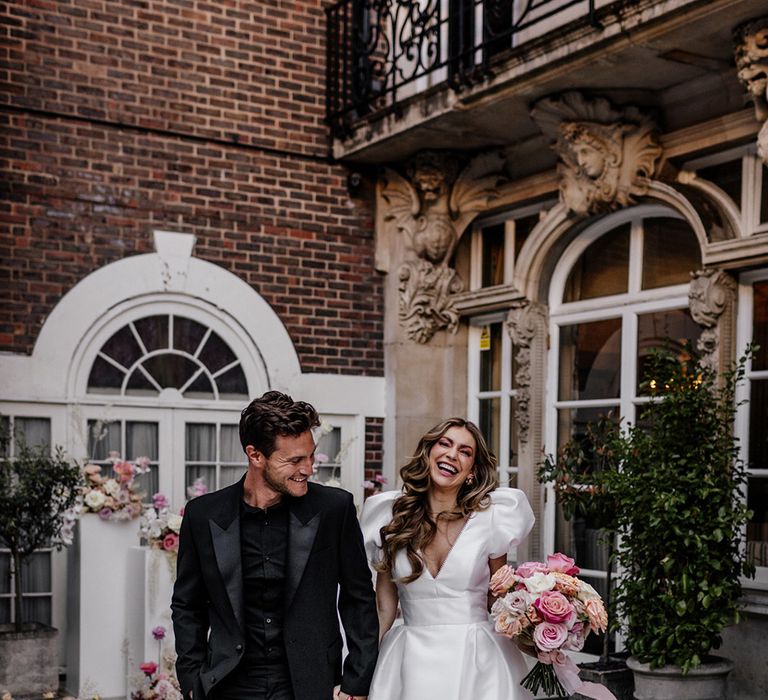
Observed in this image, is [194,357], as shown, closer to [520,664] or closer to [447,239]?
[447,239]

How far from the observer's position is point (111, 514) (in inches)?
280

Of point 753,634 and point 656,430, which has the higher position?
point 656,430

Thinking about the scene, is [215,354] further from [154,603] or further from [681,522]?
[681,522]

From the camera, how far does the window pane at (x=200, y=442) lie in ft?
27.5

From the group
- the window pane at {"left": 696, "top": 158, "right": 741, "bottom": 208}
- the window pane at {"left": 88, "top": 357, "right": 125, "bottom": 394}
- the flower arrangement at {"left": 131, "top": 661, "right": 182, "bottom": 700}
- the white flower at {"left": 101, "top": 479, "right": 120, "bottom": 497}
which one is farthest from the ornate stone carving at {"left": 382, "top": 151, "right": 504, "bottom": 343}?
the flower arrangement at {"left": 131, "top": 661, "right": 182, "bottom": 700}

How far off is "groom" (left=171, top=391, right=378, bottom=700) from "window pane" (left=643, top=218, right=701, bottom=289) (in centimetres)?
410

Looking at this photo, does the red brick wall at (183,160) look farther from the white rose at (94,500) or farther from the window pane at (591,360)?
the window pane at (591,360)

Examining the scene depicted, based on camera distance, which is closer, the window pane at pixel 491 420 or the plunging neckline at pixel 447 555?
the plunging neckline at pixel 447 555

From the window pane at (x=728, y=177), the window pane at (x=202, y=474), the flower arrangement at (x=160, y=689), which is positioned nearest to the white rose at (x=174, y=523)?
the flower arrangement at (x=160, y=689)

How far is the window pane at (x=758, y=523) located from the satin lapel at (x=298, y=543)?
3.63 metres

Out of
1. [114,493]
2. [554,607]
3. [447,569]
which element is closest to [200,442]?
[114,493]

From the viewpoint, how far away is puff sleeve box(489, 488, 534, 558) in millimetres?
4148

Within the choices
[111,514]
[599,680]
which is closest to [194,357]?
[111,514]

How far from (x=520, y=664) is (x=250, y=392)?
473 centimetres
